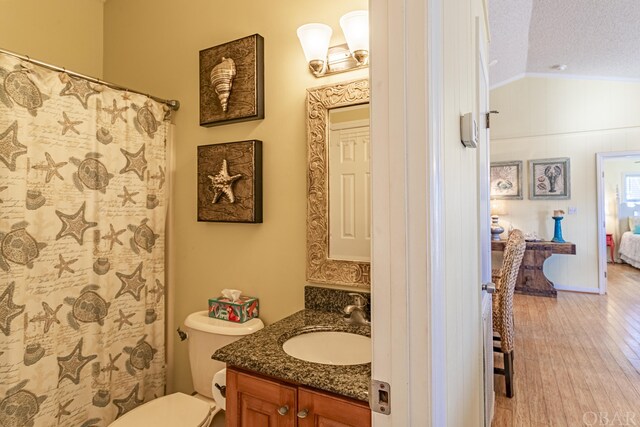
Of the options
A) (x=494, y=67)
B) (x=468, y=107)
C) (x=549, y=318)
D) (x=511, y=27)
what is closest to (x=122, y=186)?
(x=468, y=107)

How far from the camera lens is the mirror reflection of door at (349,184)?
4.99 feet

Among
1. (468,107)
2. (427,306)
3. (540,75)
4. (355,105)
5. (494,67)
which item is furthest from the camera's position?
(540,75)

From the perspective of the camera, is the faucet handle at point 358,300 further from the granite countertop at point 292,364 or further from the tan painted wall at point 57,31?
the tan painted wall at point 57,31

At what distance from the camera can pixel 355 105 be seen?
1.53 m

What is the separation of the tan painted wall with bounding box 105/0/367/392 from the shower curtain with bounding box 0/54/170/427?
14 centimetres

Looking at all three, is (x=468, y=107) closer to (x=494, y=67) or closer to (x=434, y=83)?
(x=434, y=83)

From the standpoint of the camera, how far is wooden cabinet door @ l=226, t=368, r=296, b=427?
1023 millimetres

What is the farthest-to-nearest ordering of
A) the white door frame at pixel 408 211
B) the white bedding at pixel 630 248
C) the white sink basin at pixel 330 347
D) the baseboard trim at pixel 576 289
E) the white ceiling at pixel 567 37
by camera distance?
the white bedding at pixel 630 248 < the baseboard trim at pixel 576 289 < the white ceiling at pixel 567 37 < the white sink basin at pixel 330 347 < the white door frame at pixel 408 211

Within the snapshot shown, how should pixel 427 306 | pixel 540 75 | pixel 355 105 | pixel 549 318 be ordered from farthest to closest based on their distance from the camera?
pixel 540 75 < pixel 549 318 < pixel 355 105 < pixel 427 306

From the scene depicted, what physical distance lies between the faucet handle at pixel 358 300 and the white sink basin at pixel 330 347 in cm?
15

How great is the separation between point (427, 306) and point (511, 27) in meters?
4.11

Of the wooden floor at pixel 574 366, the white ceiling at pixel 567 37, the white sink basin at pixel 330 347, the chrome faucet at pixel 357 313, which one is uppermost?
the white ceiling at pixel 567 37

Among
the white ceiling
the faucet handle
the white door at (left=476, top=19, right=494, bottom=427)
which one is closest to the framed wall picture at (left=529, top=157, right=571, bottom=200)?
the white ceiling

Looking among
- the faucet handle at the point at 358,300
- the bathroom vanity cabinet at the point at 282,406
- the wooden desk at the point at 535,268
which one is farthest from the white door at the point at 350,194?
the wooden desk at the point at 535,268
